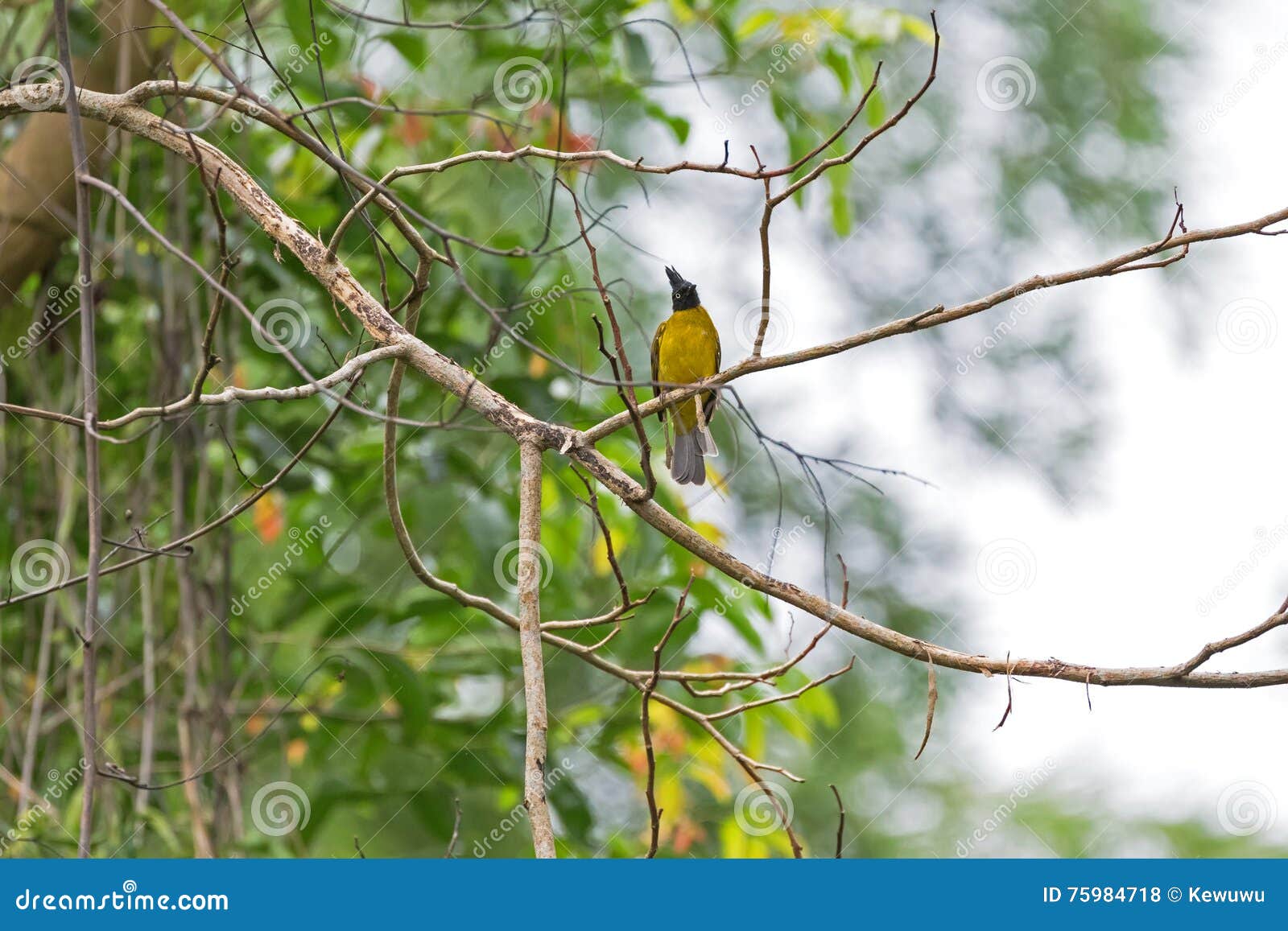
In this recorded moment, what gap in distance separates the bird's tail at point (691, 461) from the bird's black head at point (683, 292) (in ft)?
2.12

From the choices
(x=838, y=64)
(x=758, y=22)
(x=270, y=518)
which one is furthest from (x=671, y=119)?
(x=270, y=518)

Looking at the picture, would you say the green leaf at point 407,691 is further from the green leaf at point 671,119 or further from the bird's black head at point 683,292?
the green leaf at point 671,119

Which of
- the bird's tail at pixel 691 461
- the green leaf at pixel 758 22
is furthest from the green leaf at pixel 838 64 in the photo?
the bird's tail at pixel 691 461

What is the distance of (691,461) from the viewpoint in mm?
2936

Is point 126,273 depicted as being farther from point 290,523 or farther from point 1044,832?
point 1044,832

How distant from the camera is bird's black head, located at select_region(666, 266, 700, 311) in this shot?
3.50 m

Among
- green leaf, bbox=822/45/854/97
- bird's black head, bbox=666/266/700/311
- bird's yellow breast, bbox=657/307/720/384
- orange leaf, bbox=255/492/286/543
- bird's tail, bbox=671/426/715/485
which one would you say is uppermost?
green leaf, bbox=822/45/854/97

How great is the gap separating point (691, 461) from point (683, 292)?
0.77 metres

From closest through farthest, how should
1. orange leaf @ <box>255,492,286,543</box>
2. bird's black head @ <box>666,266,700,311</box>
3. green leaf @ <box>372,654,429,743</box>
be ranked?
1. green leaf @ <box>372,654,429,743</box>
2. bird's black head @ <box>666,266,700,311</box>
3. orange leaf @ <box>255,492,286,543</box>

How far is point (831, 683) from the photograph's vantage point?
594 centimetres

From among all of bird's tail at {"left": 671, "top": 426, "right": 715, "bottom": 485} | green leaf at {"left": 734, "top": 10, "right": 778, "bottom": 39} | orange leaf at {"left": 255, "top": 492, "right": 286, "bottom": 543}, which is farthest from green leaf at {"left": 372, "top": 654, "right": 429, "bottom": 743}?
green leaf at {"left": 734, "top": 10, "right": 778, "bottom": 39}

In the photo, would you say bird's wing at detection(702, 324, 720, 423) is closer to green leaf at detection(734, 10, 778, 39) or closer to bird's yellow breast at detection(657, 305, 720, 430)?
bird's yellow breast at detection(657, 305, 720, 430)

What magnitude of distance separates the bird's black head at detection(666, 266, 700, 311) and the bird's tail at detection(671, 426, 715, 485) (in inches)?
25.4

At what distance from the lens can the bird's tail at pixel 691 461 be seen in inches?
115
